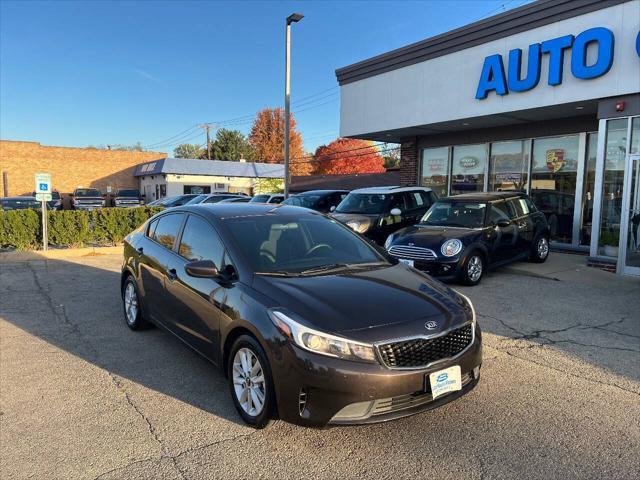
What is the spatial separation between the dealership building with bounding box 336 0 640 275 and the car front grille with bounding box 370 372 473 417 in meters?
8.01

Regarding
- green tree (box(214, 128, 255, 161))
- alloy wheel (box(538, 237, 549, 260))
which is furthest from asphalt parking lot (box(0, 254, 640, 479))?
green tree (box(214, 128, 255, 161))

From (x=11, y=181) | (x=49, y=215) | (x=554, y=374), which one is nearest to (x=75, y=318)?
(x=554, y=374)

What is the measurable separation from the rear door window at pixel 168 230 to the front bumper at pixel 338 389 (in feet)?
7.61

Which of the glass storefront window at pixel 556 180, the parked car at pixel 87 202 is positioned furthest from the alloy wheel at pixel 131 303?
the parked car at pixel 87 202

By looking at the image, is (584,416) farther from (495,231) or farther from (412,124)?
(412,124)

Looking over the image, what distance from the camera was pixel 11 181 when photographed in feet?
128

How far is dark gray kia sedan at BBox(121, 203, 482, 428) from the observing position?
2.92 m

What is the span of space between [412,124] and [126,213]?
8.96 metres

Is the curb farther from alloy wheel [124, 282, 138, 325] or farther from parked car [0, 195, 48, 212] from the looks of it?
parked car [0, 195, 48, 212]

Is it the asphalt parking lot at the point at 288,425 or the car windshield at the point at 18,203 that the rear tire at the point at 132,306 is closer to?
the asphalt parking lot at the point at 288,425

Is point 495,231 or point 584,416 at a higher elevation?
point 495,231

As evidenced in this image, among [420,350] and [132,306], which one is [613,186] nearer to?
[420,350]

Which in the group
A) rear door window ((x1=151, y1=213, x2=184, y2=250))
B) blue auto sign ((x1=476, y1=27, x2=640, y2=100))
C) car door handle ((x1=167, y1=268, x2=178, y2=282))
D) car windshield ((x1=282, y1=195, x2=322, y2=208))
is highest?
blue auto sign ((x1=476, y1=27, x2=640, y2=100))

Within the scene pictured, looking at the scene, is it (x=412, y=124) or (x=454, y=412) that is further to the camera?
(x=412, y=124)
